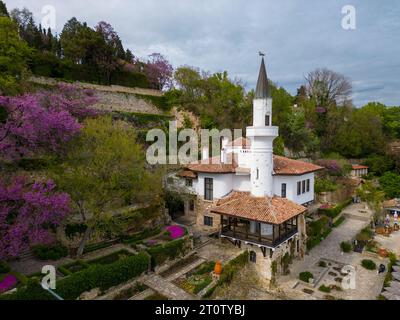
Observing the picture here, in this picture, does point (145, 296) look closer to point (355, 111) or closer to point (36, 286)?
point (36, 286)

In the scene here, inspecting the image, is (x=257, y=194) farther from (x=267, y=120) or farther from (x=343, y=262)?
(x=343, y=262)

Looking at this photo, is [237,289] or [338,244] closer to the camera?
[237,289]

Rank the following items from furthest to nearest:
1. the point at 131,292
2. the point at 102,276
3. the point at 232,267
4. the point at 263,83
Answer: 1. the point at 263,83
2. the point at 232,267
3. the point at 131,292
4. the point at 102,276

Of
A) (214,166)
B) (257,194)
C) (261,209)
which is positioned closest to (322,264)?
(261,209)

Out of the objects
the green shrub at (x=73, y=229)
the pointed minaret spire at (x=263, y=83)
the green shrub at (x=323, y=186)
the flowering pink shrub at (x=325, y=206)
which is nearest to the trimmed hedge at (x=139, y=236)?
the green shrub at (x=73, y=229)

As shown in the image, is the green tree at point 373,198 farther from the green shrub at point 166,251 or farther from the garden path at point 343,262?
the green shrub at point 166,251
